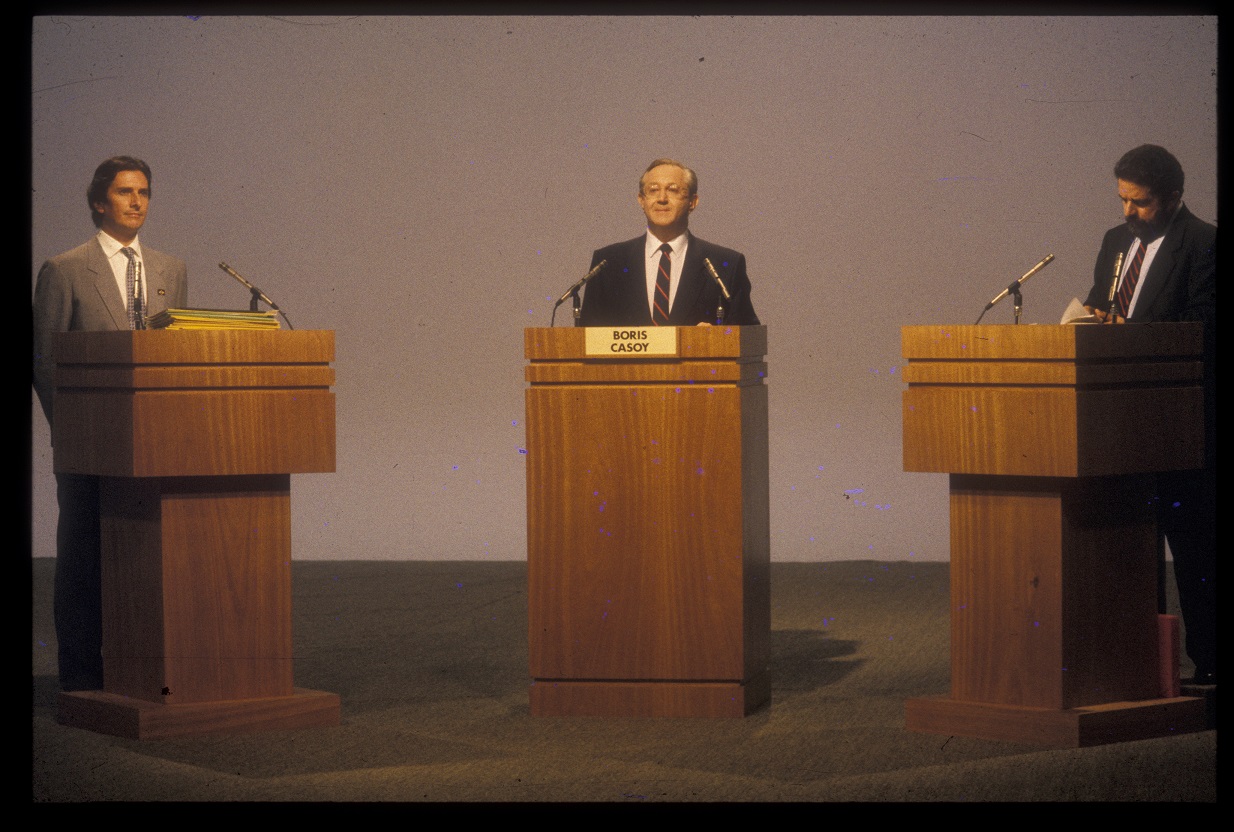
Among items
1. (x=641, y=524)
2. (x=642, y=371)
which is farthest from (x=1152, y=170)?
(x=641, y=524)

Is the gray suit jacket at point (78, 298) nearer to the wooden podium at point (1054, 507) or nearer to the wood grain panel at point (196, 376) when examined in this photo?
the wood grain panel at point (196, 376)

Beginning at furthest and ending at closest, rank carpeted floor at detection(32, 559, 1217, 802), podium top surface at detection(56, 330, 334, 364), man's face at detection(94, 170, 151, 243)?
man's face at detection(94, 170, 151, 243) → podium top surface at detection(56, 330, 334, 364) → carpeted floor at detection(32, 559, 1217, 802)

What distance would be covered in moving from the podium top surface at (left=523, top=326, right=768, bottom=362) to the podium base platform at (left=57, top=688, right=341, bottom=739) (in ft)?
3.64

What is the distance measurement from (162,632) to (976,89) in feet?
14.8

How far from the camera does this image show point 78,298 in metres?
4.18

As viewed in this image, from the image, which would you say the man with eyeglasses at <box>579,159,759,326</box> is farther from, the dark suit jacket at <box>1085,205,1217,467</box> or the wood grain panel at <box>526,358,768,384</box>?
the dark suit jacket at <box>1085,205,1217,467</box>

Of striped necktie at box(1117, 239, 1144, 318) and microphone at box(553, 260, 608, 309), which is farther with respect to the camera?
striped necktie at box(1117, 239, 1144, 318)

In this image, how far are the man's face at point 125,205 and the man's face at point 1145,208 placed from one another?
2.78 metres

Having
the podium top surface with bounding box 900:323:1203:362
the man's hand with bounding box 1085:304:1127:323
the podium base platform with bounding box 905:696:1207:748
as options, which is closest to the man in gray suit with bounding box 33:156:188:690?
the podium top surface with bounding box 900:323:1203:362

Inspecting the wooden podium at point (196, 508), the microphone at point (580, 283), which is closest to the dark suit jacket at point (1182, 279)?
the microphone at point (580, 283)

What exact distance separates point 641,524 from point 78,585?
1632 mm

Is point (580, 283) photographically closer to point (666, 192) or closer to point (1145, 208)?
point (666, 192)

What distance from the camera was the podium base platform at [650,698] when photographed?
12.8 ft

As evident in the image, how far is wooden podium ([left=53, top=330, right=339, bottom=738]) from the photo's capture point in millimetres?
3693
